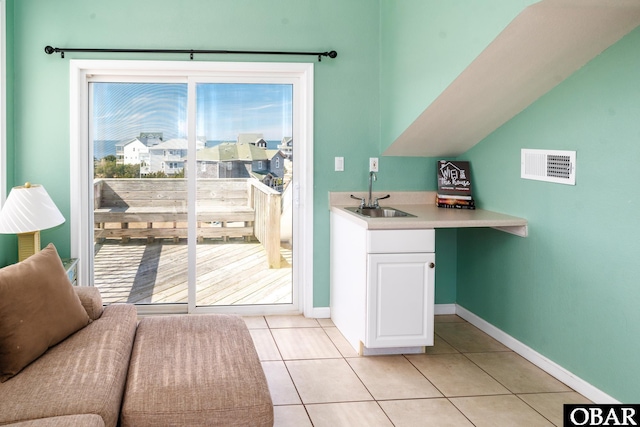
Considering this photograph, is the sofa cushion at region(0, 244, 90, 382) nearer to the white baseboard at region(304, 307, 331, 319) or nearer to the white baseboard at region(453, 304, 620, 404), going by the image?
the white baseboard at region(304, 307, 331, 319)

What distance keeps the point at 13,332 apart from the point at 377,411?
1.70 meters

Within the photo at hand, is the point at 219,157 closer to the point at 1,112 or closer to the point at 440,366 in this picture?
the point at 1,112

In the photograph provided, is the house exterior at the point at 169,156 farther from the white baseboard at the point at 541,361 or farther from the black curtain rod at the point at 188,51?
the white baseboard at the point at 541,361

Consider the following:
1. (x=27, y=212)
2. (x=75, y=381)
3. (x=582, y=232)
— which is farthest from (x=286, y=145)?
(x=75, y=381)

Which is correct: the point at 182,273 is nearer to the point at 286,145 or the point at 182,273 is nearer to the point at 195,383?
the point at 286,145

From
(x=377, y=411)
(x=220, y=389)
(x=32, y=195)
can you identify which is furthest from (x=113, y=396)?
(x=32, y=195)

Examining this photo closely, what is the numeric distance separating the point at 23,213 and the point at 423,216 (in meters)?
2.39

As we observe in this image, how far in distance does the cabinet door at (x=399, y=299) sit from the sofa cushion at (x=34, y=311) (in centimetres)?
166

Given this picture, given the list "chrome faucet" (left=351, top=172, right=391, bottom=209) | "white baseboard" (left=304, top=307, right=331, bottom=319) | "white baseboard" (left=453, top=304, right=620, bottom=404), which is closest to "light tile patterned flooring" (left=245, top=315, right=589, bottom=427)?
"white baseboard" (left=453, top=304, right=620, bottom=404)

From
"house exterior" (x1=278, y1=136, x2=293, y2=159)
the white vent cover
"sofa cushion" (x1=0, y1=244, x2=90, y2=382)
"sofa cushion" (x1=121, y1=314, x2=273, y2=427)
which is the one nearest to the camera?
"sofa cushion" (x1=121, y1=314, x2=273, y2=427)

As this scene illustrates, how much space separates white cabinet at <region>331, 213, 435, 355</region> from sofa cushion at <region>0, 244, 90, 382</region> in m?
1.64

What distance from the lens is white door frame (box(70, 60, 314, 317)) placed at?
4758mm

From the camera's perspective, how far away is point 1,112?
4457mm

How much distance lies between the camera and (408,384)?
3.73 m
